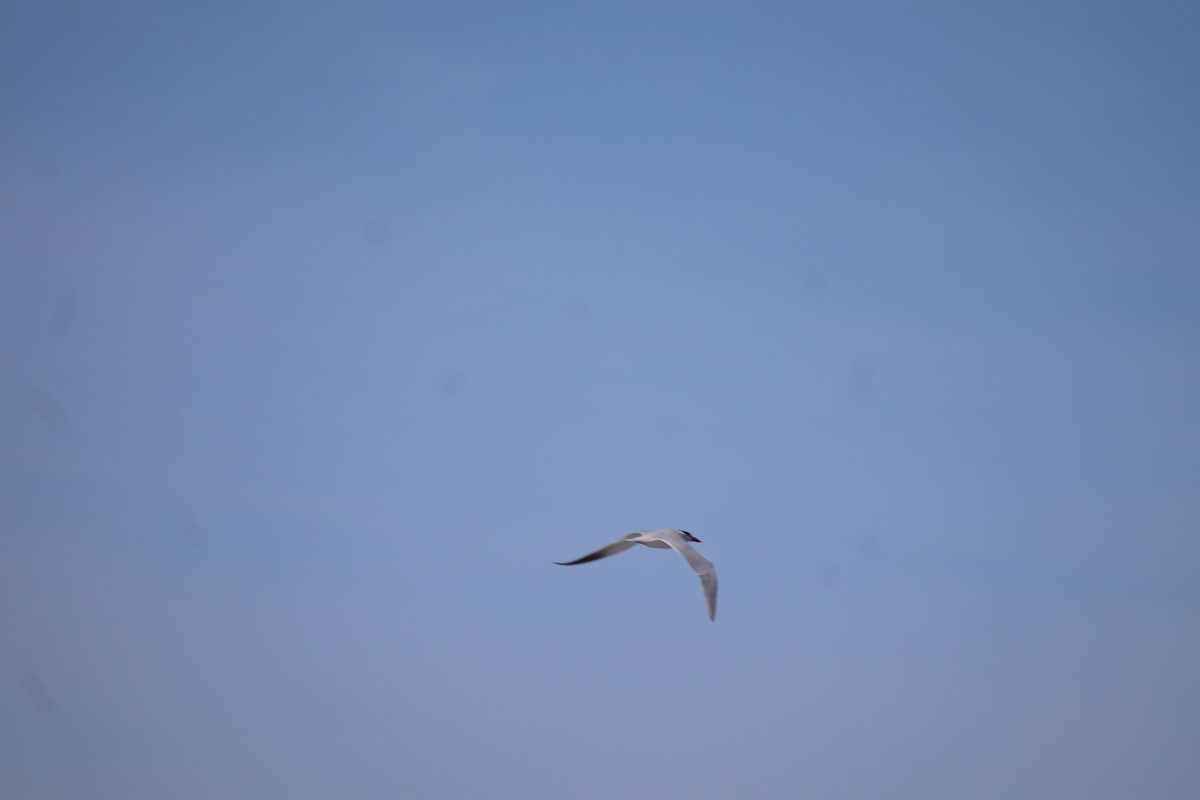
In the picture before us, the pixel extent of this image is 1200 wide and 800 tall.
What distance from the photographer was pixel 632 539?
23750 millimetres

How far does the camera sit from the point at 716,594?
806 inches

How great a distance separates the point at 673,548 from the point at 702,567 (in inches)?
59.0

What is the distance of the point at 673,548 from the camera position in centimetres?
2255

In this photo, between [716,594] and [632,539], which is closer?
[716,594]

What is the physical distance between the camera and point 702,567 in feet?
69.2

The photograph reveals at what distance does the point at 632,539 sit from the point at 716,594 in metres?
3.49

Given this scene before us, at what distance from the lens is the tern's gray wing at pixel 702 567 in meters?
20.3

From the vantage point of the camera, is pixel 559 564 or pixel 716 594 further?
pixel 559 564

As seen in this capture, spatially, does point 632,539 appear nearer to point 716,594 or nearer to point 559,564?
point 559,564

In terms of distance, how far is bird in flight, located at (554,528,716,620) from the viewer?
20750 millimetres

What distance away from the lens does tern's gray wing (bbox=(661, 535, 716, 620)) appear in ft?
66.5

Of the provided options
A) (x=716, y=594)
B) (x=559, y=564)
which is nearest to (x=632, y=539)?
(x=559, y=564)

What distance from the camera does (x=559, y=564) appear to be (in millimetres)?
22891

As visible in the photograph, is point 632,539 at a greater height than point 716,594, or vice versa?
point 632,539
